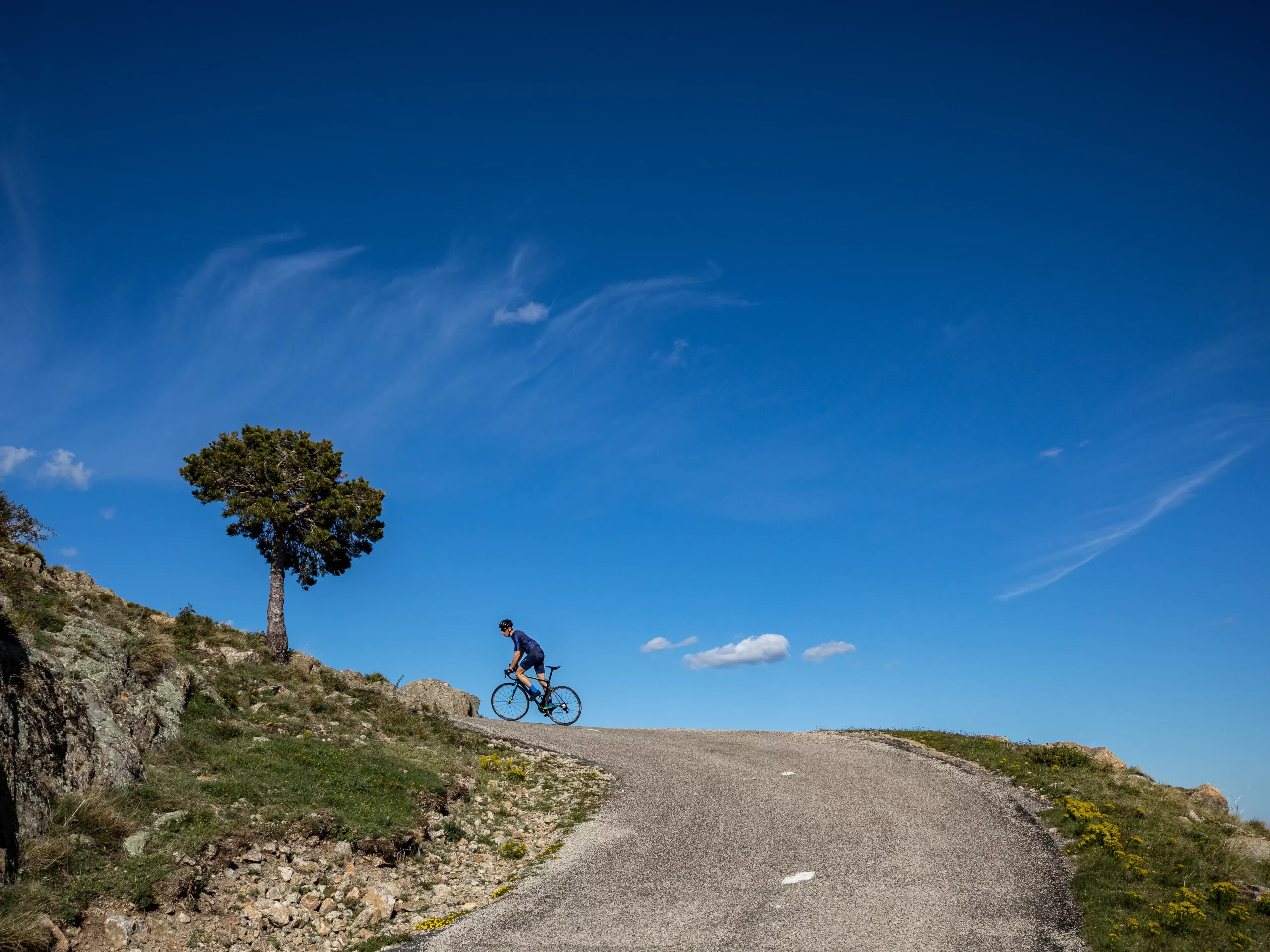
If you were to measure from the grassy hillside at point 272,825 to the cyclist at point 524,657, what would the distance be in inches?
171

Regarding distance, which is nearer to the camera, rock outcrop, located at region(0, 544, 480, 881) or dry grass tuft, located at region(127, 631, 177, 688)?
rock outcrop, located at region(0, 544, 480, 881)

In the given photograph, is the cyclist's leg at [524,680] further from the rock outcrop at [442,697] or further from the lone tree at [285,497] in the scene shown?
the lone tree at [285,497]

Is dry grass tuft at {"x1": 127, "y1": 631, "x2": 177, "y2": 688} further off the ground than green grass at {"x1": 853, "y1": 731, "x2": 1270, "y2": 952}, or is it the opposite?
dry grass tuft at {"x1": 127, "y1": 631, "x2": 177, "y2": 688}

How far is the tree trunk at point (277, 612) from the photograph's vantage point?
29.1 meters

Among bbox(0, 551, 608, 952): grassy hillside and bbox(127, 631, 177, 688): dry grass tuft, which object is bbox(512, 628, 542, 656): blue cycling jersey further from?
bbox(127, 631, 177, 688): dry grass tuft

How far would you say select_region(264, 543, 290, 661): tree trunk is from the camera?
95.6ft

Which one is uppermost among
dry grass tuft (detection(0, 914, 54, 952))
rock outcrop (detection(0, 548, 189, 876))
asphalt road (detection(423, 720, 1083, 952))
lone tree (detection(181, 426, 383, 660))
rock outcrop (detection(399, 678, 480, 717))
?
lone tree (detection(181, 426, 383, 660))

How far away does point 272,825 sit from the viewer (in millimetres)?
14555

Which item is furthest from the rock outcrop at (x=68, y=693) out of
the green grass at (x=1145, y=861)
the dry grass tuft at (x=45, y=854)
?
the green grass at (x=1145, y=861)

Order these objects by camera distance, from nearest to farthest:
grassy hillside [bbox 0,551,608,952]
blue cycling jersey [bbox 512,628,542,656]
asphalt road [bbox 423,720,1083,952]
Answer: grassy hillside [bbox 0,551,608,952], asphalt road [bbox 423,720,1083,952], blue cycling jersey [bbox 512,628,542,656]

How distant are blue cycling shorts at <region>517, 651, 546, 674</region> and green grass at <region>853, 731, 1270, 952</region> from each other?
579 inches

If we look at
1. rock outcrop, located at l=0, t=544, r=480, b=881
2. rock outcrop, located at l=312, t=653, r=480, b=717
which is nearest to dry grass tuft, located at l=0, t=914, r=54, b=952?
rock outcrop, located at l=0, t=544, r=480, b=881

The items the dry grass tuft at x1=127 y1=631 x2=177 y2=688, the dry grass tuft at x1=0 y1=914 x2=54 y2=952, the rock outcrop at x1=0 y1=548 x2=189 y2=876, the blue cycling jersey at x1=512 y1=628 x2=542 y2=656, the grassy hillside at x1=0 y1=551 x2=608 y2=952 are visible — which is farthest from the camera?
the blue cycling jersey at x1=512 y1=628 x2=542 y2=656

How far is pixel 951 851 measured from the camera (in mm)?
15500
